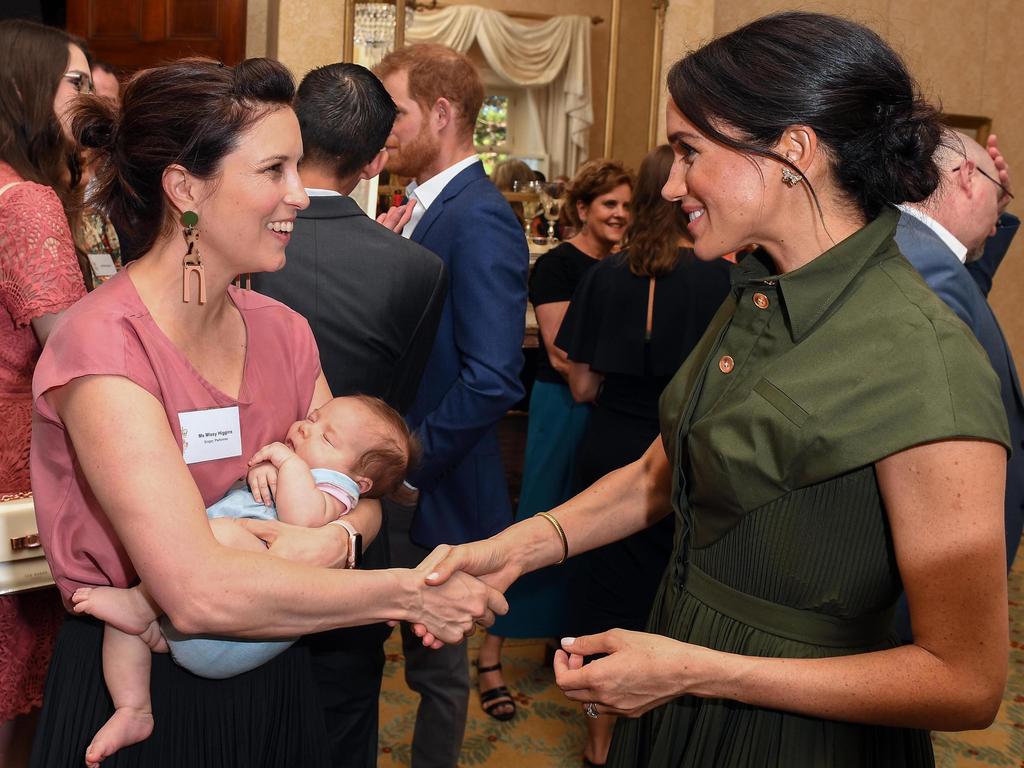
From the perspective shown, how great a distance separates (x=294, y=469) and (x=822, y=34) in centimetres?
103

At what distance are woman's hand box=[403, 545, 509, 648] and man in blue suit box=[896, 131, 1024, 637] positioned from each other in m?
1.10

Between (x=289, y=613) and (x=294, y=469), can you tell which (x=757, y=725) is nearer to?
(x=289, y=613)

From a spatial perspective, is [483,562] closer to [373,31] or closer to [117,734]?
[117,734]

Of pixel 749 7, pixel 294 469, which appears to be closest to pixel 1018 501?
pixel 294 469

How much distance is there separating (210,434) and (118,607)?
29cm

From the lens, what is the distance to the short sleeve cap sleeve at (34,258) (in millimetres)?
2211

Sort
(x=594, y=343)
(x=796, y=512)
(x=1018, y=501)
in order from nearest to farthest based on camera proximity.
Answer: (x=796, y=512) < (x=1018, y=501) < (x=594, y=343)

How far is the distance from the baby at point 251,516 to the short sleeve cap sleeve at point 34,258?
84 cm

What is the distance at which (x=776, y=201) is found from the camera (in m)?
1.43

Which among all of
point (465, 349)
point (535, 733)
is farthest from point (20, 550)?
point (535, 733)

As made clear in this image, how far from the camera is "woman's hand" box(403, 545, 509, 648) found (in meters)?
1.62

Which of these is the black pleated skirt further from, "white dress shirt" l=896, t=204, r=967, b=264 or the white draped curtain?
the white draped curtain

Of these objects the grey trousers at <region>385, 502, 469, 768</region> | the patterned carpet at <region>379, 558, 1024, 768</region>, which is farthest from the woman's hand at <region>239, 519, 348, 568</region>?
the patterned carpet at <region>379, 558, 1024, 768</region>

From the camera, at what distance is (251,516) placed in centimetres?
159
